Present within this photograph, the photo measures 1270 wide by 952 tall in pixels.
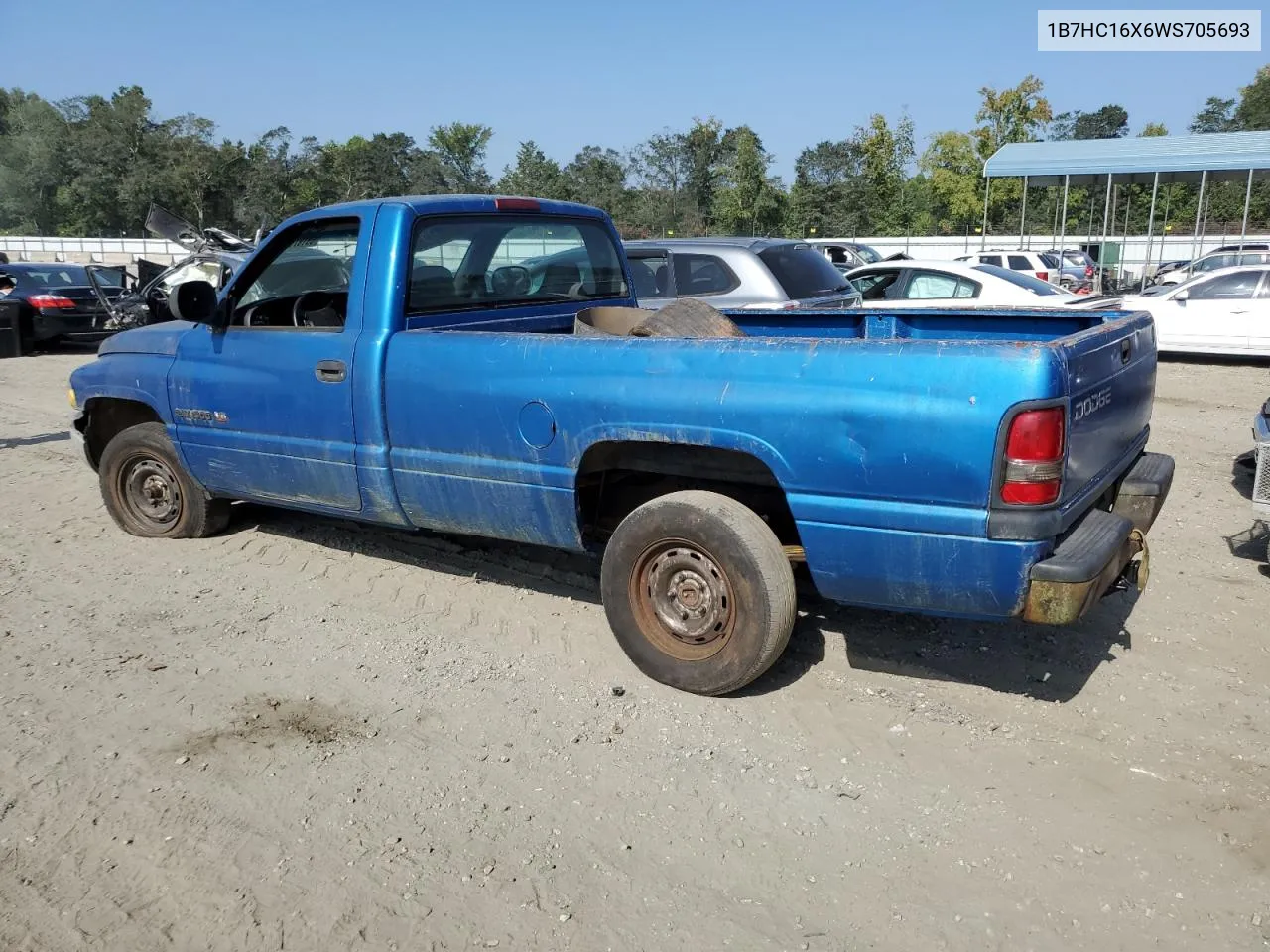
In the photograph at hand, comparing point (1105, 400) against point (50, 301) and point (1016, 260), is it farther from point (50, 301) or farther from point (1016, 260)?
point (1016, 260)

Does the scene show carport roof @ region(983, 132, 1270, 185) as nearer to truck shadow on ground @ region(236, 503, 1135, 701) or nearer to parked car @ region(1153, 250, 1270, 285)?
parked car @ region(1153, 250, 1270, 285)

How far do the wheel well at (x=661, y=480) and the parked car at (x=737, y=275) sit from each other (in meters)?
4.36

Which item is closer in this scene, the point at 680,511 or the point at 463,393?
the point at 680,511

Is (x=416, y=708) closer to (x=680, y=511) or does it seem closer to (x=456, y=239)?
(x=680, y=511)

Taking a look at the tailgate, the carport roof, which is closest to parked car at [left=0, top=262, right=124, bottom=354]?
the tailgate

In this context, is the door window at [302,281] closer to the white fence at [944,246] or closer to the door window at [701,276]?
the door window at [701,276]

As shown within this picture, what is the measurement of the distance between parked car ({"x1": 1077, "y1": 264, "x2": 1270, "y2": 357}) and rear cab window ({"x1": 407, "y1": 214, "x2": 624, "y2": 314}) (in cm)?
1065

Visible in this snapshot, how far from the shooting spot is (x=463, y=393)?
425cm

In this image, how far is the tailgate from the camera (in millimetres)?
3350

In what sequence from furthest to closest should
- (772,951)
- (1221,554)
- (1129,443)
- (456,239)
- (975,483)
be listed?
(1221,554), (456,239), (1129,443), (975,483), (772,951)

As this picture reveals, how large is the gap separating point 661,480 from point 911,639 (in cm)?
136

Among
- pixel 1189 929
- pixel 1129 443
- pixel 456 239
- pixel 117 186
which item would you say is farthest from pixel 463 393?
pixel 117 186

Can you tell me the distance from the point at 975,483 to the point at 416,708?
7.57ft

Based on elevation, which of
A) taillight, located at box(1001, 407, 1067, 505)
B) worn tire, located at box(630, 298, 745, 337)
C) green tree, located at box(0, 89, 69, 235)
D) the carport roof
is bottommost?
taillight, located at box(1001, 407, 1067, 505)
